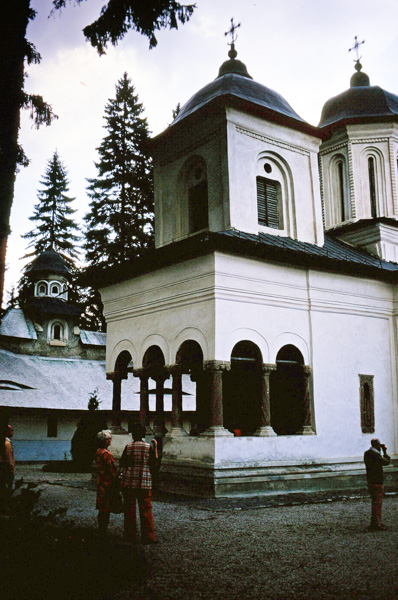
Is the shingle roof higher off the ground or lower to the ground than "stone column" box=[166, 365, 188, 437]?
higher

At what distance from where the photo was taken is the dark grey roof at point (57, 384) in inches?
1043

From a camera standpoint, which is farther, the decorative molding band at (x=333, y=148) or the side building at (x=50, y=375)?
the side building at (x=50, y=375)

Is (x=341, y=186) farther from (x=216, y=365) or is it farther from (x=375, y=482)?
(x=375, y=482)

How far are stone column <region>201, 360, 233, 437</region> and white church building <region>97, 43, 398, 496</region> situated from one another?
0.16 feet

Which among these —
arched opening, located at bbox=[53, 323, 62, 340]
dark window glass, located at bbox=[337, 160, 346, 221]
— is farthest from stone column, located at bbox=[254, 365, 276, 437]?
arched opening, located at bbox=[53, 323, 62, 340]

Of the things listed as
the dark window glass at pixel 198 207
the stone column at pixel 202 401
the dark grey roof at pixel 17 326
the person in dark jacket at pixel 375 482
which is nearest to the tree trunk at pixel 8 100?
the person in dark jacket at pixel 375 482

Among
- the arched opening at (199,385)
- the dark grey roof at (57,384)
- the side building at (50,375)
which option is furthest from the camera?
the side building at (50,375)

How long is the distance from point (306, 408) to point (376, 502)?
5334mm

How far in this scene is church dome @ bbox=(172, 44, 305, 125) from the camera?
16.4 metres

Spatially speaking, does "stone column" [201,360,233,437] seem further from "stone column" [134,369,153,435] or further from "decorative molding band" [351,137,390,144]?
"decorative molding band" [351,137,390,144]

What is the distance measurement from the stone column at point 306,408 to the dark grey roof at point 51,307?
1900 centimetres

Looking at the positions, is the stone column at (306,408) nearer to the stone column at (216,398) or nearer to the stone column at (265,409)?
the stone column at (265,409)

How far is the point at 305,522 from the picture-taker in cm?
960

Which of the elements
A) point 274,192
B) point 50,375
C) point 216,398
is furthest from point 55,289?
point 216,398
